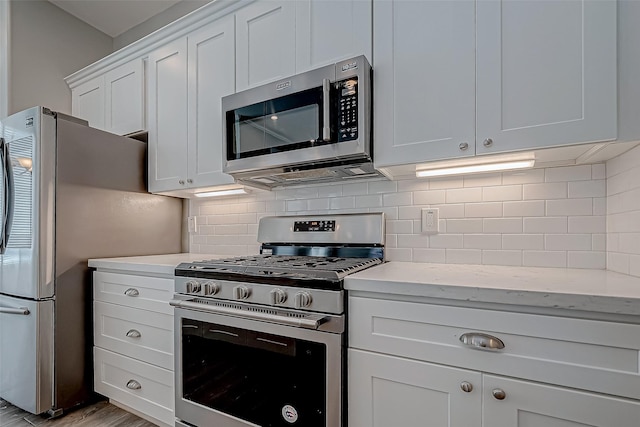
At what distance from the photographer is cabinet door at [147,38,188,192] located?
82.6 inches

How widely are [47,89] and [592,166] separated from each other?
12.4 feet

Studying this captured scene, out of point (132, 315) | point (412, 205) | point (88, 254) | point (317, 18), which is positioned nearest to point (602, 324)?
point (412, 205)

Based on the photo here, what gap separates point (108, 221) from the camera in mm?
2074

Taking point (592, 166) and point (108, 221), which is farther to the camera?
point (108, 221)

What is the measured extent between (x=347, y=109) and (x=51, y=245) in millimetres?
1801

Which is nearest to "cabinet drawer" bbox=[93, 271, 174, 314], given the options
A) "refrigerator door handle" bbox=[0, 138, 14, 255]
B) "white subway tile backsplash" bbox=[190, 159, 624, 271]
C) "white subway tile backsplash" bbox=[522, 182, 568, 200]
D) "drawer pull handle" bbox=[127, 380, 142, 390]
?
"drawer pull handle" bbox=[127, 380, 142, 390]

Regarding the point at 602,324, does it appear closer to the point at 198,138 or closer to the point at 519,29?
the point at 519,29

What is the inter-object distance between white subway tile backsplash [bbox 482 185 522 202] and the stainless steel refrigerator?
224cm

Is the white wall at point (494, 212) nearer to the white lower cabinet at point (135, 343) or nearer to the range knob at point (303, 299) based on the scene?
the range knob at point (303, 299)

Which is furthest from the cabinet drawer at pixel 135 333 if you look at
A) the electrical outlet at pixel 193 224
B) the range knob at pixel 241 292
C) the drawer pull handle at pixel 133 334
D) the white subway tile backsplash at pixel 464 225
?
the white subway tile backsplash at pixel 464 225

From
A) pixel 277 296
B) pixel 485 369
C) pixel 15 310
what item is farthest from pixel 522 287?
pixel 15 310

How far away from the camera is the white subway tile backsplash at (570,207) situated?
136cm

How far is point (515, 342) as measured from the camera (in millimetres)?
942

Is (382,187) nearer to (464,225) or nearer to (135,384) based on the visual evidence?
(464,225)
